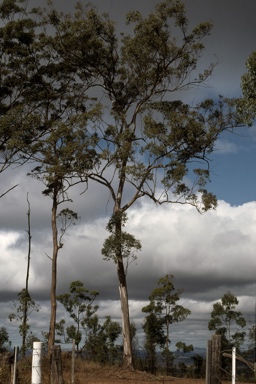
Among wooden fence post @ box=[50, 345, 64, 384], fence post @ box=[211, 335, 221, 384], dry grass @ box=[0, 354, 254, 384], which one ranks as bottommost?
dry grass @ box=[0, 354, 254, 384]

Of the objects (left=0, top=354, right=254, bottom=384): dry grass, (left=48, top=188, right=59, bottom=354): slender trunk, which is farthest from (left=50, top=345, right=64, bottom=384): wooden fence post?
(left=48, top=188, right=59, bottom=354): slender trunk

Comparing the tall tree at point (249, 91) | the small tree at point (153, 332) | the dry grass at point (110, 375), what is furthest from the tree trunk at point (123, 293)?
the tall tree at point (249, 91)

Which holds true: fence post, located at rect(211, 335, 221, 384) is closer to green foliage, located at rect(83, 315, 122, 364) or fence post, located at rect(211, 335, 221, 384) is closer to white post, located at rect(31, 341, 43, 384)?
white post, located at rect(31, 341, 43, 384)

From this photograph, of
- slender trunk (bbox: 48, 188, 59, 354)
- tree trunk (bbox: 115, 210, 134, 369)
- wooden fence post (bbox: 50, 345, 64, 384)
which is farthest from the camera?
slender trunk (bbox: 48, 188, 59, 354)

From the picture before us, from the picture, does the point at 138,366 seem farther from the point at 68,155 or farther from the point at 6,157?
the point at 6,157

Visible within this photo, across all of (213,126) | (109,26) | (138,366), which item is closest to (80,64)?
(109,26)

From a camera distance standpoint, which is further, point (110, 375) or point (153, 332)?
point (153, 332)

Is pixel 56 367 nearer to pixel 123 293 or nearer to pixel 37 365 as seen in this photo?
pixel 37 365

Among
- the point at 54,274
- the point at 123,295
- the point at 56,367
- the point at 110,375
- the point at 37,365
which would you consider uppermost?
the point at 54,274

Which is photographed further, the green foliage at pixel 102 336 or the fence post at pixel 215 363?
the green foliage at pixel 102 336

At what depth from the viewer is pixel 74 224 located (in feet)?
98.1

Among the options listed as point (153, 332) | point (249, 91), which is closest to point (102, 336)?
point (153, 332)

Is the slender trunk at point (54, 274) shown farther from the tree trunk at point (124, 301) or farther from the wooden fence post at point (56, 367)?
the wooden fence post at point (56, 367)

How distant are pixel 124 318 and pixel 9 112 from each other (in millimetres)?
11557
